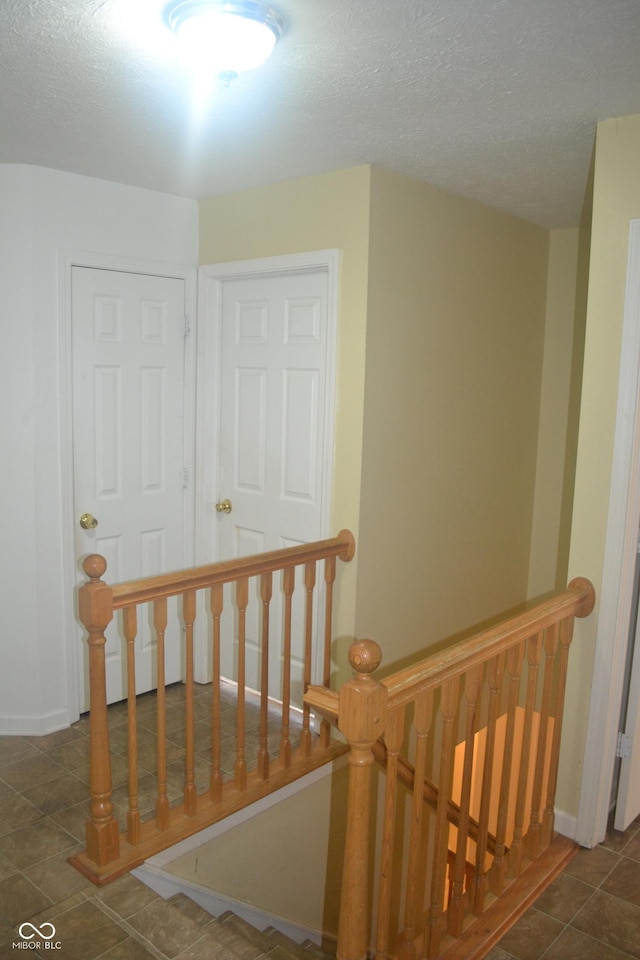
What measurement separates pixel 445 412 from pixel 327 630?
1.14 meters

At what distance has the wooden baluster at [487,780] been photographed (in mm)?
2094

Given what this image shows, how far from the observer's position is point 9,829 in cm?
255

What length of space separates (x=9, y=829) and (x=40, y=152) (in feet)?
8.05

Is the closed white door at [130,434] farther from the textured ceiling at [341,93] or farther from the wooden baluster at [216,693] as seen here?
the wooden baluster at [216,693]

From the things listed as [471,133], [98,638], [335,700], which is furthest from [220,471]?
[335,700]

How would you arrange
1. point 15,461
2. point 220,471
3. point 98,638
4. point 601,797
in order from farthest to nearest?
1. point 220,471
2. point 15,461
3. point 601,797
4. point 98,638

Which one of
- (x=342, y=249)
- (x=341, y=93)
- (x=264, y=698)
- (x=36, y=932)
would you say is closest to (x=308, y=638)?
(x=264, y=698)

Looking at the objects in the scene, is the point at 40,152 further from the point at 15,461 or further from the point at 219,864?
the point at 219,864

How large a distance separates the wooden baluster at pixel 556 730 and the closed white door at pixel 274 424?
1.13m

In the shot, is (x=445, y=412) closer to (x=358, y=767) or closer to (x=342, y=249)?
(x=342, y=249)

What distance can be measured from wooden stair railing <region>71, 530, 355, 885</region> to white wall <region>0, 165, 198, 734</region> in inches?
25.4

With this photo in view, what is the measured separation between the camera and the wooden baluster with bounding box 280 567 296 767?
2867 millimetres

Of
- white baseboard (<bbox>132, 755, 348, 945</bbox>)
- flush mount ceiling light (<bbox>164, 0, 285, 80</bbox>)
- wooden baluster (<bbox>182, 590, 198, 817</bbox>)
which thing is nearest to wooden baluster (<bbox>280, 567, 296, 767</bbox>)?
white baseboard (<bbox>132, 755, 348, 945</bbox>)

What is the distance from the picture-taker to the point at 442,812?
6.32 ft
